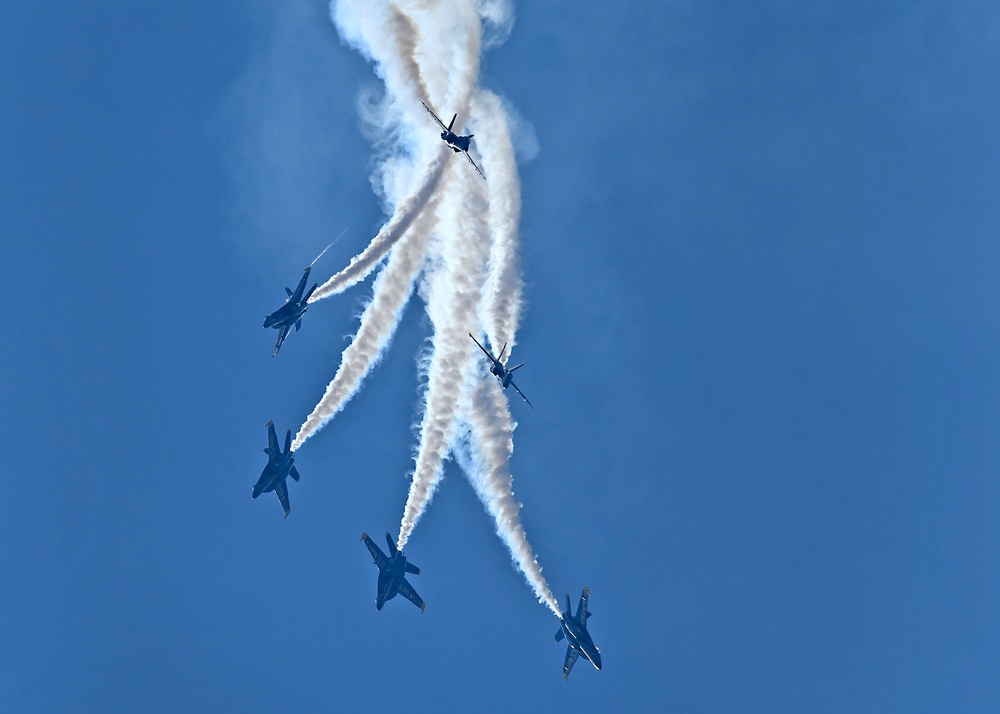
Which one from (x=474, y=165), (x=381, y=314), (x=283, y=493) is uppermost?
(x=474, y=165)

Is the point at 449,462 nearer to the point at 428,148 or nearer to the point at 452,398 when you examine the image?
the point at 452,398

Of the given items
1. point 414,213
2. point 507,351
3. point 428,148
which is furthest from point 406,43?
point 507,351

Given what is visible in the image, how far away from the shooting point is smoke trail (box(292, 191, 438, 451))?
49969mm

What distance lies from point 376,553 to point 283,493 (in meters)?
9.11

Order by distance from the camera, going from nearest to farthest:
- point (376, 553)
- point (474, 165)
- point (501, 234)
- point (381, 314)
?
1. point (474, 165)
2. point (501, 234)
3. point (381, 314)
4. point (376, 553)

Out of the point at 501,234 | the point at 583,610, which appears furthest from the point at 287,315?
the point at 583,610

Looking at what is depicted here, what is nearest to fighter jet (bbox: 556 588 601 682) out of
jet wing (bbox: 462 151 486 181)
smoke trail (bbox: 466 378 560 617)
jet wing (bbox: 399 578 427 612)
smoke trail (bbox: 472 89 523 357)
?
smoke trail (bbox: 466 378 560 617)

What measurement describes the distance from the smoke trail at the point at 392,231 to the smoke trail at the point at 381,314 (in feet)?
1.62

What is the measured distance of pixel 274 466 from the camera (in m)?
59.6

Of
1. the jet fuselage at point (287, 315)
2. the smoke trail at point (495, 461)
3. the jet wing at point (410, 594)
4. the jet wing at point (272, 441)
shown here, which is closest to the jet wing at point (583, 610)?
the smoke trail at point (495, 461)

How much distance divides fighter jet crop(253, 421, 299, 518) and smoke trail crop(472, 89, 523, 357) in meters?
19.7

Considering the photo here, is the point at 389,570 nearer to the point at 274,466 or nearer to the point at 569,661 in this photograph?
the point at 274,466

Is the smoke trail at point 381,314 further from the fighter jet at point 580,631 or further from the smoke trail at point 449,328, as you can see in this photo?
the fighter jet at point 580,631

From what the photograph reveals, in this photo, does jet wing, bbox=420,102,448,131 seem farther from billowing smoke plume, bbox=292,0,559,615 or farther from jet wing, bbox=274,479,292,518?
jet wing, bbox=274,479,292,518
